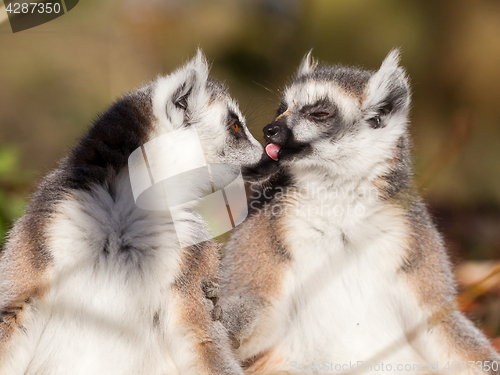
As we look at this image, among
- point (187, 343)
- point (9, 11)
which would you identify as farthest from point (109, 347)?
point (9, 11)

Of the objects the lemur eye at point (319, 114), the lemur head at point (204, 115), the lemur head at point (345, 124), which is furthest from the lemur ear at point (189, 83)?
the lemur eye at point (319, 114)

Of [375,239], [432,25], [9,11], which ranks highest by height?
[9,11]

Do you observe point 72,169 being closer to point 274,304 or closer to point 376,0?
point 274,304

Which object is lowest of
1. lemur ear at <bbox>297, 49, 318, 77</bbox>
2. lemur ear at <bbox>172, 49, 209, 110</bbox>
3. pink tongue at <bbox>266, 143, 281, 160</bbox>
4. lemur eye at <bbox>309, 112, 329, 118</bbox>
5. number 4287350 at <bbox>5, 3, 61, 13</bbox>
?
pink tongue at <bbox>266, 143, 281, 160</bbox>

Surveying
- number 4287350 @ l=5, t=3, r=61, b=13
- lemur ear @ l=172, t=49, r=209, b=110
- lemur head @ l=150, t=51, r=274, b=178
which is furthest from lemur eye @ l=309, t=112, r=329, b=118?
number 4287350 @ l=5, t=3, r=61, b=13

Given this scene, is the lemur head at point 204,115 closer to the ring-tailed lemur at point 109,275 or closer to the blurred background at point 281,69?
the ring-tailed lemur at point 109,275

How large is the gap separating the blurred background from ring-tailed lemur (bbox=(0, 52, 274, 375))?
0.45 metres

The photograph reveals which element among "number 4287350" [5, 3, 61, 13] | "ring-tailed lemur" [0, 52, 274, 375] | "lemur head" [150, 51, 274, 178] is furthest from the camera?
"number 4287350" [5, 3, 61, 13]

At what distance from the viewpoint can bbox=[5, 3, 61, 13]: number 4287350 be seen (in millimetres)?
1881

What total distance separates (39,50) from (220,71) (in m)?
1.13

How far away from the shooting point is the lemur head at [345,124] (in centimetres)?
204

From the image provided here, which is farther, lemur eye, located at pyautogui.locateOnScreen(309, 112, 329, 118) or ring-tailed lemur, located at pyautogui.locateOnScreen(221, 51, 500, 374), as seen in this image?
lemur eye, located at pyautogui.locateOnScreen(309, 112, 329, 118)

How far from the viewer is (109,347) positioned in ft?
5.31

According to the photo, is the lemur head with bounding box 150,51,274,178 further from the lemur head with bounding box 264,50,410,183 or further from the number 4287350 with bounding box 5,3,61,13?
the number 4287350 with bounding box 5,3,61,13
